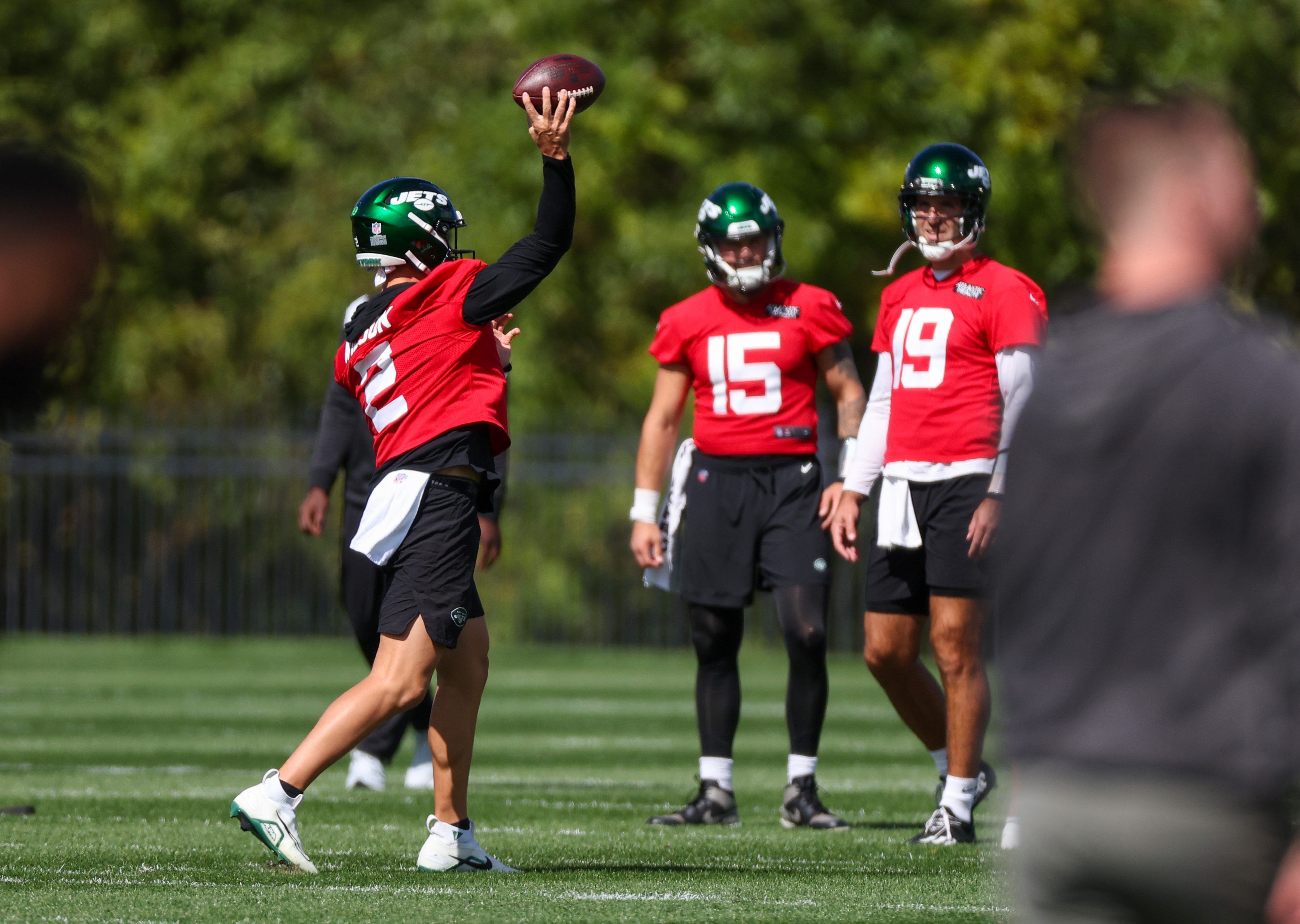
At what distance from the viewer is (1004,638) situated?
2.75 metres

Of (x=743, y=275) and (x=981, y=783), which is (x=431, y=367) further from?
(x=981, y=783)

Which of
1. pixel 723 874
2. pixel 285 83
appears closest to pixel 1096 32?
pixel 285 83

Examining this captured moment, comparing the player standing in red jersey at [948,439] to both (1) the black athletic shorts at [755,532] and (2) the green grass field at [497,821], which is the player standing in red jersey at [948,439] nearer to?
(1) the black athletic shorts at [755,532]

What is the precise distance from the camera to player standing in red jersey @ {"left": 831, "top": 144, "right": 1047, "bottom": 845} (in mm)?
6852

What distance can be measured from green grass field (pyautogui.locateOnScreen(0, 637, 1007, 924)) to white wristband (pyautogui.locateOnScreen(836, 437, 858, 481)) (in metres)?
1.38

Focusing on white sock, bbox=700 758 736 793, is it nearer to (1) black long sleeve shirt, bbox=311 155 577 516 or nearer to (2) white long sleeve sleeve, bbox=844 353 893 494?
(2) white long sleeve sleeve, bbox=844 353 893 494

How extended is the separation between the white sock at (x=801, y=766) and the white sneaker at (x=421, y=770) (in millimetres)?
2110

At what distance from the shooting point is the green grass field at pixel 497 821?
526cm

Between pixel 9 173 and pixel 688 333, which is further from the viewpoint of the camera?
pixel 688 333

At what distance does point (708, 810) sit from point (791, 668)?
2.11 feet

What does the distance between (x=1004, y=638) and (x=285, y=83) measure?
2328cm

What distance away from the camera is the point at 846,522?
24.3 ft

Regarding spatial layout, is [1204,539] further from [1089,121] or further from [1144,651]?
[1089,121]

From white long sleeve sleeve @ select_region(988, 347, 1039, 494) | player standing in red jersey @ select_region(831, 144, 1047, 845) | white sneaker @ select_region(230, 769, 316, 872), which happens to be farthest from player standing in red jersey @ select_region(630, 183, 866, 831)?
white sneaker @ select_region(230, 769, 316, 872)
